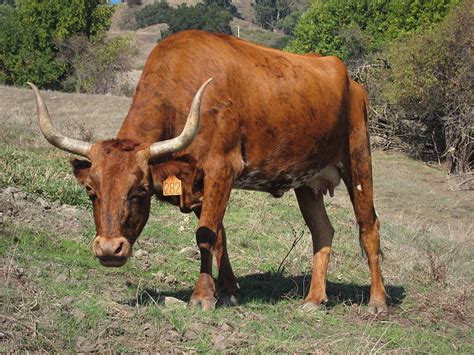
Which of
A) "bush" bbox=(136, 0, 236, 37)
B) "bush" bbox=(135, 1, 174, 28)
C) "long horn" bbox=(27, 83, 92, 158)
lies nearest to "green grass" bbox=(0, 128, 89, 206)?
"long horn" bbox=(27, 83, 92, 158)

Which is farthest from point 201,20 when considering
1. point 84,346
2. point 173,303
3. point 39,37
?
point 84,346

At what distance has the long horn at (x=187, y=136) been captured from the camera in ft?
19.6

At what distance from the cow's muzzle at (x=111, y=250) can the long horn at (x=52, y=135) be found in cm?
81

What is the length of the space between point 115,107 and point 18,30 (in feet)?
64.0

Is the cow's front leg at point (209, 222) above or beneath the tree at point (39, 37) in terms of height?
above

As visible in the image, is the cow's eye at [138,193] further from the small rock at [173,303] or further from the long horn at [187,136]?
the small rock at [173,303]

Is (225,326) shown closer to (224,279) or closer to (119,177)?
(119,177)

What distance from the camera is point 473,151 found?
94.8ft

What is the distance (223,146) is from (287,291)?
7.65 ft

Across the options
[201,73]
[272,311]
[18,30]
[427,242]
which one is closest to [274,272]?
[272,311]

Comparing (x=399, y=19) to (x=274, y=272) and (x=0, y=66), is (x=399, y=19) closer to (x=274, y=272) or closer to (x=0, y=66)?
(x=0, y=66)

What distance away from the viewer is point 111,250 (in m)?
5.67

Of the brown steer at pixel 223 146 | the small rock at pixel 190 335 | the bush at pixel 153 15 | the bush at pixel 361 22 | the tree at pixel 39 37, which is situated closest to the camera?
the small rock at pixel 190 335

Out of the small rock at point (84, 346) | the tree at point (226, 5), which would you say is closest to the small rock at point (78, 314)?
the small rock at point (84, 346)
